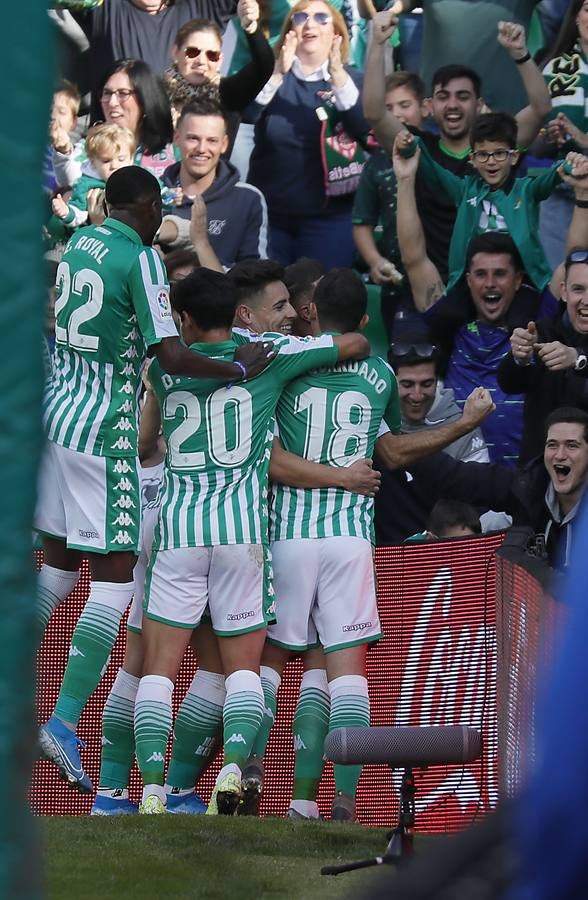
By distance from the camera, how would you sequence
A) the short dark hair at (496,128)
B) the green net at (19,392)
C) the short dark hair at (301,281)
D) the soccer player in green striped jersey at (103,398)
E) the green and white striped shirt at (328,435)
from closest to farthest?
the green net at (19,392) < the soccer player in green striped jersey at (103,398) < the green and white striped shirt at (328,435) < the short dark hair at (301,281) < the short dark hair at (496,128)

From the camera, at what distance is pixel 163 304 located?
6539 millimetres

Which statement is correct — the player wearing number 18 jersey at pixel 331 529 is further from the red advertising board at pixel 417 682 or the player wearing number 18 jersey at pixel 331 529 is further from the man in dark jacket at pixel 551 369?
the man in dark jacket at pixel 551 369

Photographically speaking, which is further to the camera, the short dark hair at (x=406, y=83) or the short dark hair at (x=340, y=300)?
the short dark hair at (x=406, y=83)

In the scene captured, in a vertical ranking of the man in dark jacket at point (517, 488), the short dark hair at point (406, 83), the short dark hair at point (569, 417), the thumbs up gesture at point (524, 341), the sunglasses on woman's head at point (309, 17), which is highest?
the sunglasses on woman's head at point (309, 17)

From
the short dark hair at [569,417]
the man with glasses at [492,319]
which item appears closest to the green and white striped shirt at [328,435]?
the short dark hair at [569,417]

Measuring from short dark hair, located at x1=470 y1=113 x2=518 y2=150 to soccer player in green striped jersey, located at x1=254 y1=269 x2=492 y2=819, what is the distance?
2360mm

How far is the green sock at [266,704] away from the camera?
22.6 ft

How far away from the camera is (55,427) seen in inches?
261

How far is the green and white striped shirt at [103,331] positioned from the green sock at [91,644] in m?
0.57

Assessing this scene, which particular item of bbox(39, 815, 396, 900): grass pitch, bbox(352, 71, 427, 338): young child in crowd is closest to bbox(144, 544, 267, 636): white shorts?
bbox(39, 815, 396, 900): grass pitch

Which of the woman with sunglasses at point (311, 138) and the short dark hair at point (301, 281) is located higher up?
the woman with sunglasses at point (311, 138)

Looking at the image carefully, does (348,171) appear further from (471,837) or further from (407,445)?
(471,837)

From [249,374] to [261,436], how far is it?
319mm

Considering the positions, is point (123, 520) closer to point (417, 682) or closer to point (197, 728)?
point (197, 728)
